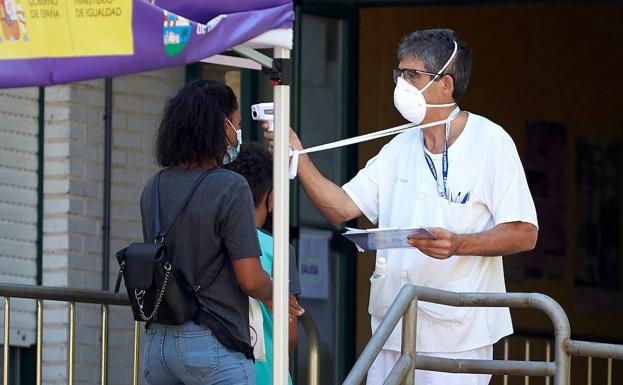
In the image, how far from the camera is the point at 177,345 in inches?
180

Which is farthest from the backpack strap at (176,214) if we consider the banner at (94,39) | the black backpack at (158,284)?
the banner at (94,39)

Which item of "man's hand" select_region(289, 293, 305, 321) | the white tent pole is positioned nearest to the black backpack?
the white tent pole

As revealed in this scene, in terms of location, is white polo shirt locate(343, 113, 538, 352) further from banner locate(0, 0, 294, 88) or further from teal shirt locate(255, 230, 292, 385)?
banner locate(0, 0, 294, 88)

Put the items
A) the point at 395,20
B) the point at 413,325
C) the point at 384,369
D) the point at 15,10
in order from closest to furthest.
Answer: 1. the point at 15,10
2. the point at 413,325
3. the point at 384,369
4. the point at 395,20

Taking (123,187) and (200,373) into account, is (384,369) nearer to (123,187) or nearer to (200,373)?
(200,373)

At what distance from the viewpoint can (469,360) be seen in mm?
4996

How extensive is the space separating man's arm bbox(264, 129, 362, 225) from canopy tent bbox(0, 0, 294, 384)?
116 cm

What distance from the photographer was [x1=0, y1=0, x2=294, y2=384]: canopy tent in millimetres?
3885

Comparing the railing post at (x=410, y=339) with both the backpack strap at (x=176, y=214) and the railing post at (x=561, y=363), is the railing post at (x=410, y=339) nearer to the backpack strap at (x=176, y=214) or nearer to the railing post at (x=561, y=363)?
the railing post at (x=561, y=363)

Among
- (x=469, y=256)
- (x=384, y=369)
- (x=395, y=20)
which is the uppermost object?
(x=395, y=20)

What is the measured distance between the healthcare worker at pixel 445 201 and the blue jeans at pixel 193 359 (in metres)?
0.77

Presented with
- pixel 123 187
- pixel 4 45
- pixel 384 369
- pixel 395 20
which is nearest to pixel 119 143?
pixel 123 187

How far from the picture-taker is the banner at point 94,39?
12.7 ft

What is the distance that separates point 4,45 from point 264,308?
141 cm
